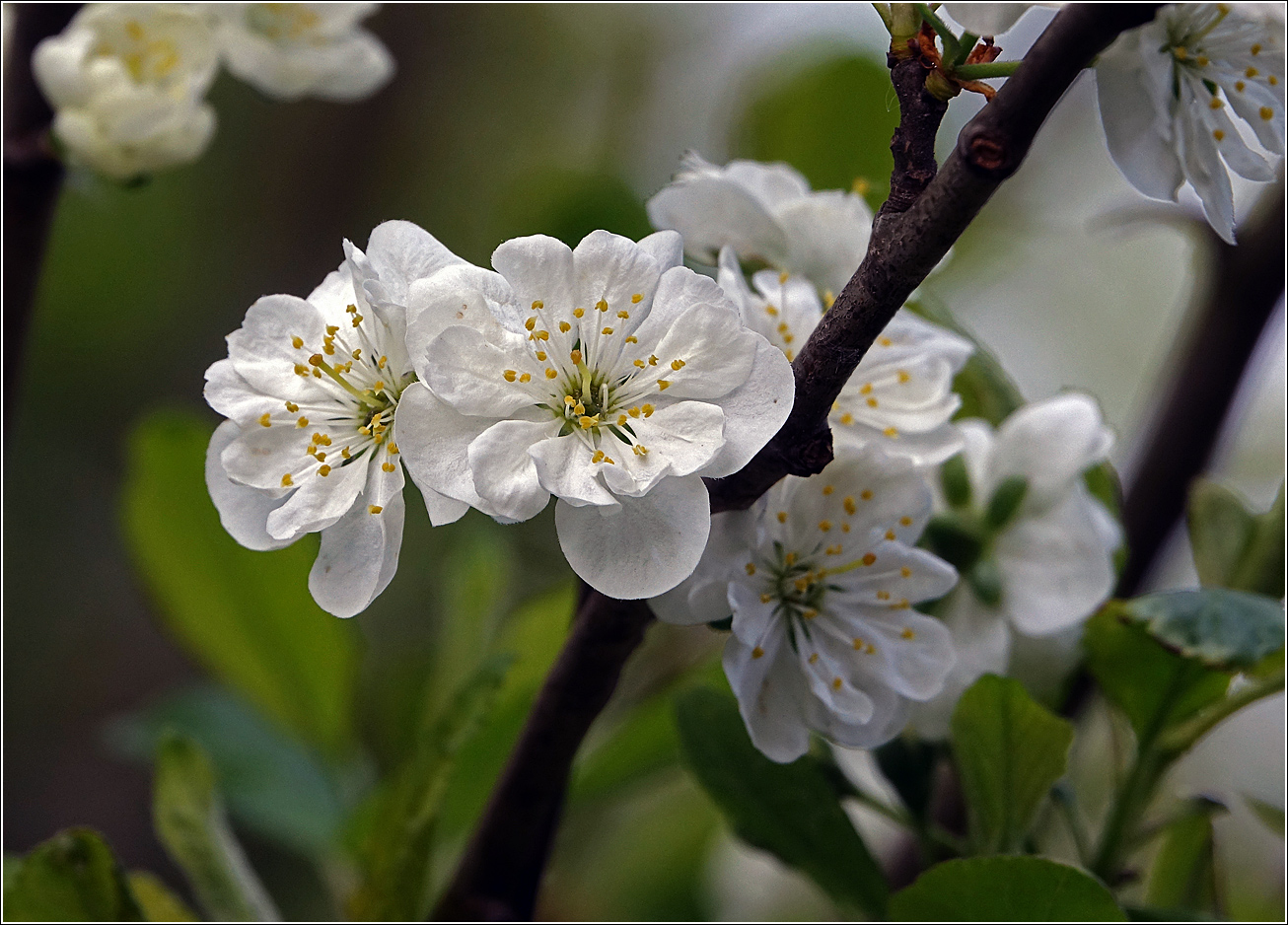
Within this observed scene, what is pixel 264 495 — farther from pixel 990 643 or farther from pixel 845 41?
pixel 845 41

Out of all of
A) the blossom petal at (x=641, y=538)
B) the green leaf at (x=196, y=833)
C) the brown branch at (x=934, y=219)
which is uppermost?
the brown branch at (x=934, y=219)

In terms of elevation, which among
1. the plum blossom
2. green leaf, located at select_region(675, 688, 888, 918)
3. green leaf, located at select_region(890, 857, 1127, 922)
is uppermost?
the plum blossom

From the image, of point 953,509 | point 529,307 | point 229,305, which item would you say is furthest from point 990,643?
point 229,305

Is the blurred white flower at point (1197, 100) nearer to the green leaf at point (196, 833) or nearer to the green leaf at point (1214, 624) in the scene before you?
the green leaf at point (1214, 624)

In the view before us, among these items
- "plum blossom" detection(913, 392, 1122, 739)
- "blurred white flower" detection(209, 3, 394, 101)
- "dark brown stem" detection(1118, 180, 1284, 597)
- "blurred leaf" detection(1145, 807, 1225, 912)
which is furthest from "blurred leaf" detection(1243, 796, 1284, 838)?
"blurred white flower" detection(209, 3, 394, 101)

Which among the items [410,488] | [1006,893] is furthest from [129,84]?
[1006,893]

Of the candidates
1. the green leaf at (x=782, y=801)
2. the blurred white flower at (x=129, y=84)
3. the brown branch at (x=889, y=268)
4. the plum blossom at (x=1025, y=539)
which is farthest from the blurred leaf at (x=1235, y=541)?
the blurred white flower at (x=129, y=84)

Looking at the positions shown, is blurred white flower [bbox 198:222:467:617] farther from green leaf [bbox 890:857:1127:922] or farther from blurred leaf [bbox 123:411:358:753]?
blurred leaf [bbox 123:411:358:753]
